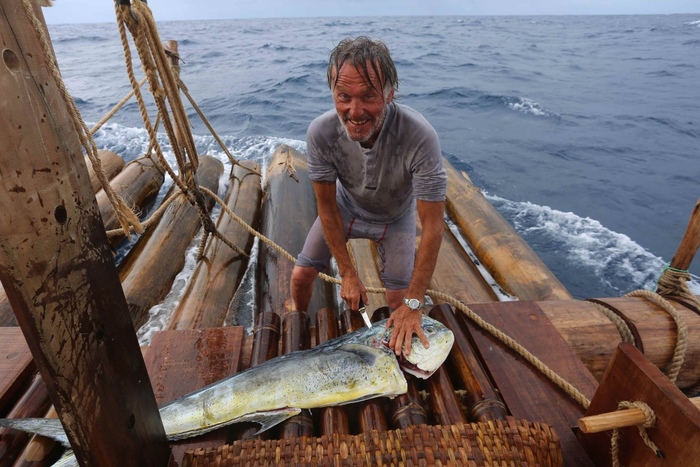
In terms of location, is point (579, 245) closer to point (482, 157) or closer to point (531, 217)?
point (531, 217)

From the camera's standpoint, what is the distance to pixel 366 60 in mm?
2326

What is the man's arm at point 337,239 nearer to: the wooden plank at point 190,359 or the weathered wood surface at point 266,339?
the weathered wood surface at point 266,339

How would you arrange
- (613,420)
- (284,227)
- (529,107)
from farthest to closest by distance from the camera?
(529,107) → (284,227) → (613,420)

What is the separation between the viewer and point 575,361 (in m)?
2.49

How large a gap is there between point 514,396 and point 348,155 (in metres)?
1.94

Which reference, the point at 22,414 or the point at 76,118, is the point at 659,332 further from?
the point at 22,414

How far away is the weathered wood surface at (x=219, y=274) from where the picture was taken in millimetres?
4016

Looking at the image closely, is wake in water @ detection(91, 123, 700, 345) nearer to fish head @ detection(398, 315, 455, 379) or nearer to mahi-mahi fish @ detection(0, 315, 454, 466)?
mahi-mahi fish @ detection(0, 315, 454, 466)

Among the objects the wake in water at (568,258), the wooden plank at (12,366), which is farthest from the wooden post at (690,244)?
the wooden plank at (12,366)

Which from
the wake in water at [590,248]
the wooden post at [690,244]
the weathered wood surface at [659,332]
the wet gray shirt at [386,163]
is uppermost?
the wet gray shirt at [386,163]

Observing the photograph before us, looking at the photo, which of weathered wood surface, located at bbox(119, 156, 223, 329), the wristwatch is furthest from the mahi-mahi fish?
weathered wood surface, located at bbox(119, 156, 223, 329)

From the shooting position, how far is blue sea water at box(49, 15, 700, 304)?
8.39 metres

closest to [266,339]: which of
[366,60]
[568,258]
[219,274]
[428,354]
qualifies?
[428,354]

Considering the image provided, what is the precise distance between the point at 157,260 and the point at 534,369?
4354mm
